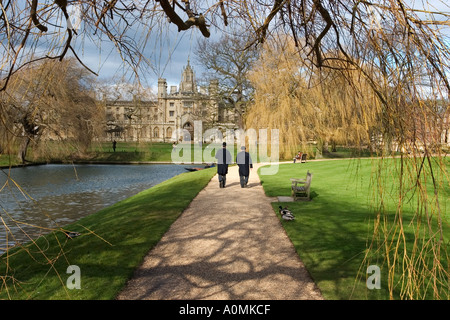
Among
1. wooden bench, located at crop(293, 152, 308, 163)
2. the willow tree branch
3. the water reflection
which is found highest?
the willow tree branch

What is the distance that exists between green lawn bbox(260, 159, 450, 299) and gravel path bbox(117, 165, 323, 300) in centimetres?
25

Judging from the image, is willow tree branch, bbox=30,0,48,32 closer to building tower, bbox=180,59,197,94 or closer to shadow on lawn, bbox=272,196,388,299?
building tower, bbox=180,59,197,94

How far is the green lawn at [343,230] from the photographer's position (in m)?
2.40

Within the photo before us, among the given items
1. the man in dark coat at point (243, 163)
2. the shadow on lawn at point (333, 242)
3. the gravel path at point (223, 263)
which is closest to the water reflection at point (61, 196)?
the gravel path at point (223, 263)

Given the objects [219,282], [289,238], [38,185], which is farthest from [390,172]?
[38,185]

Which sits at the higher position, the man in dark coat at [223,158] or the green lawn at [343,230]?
the man in dark coat at [223,158]

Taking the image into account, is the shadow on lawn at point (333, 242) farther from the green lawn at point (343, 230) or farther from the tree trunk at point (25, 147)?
the tree trunk at point (25, 147)

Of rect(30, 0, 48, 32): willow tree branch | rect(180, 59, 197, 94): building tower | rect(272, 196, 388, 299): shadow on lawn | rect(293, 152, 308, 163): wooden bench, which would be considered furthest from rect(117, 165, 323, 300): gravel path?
rect(293, 152, 308, 163): wooden bench

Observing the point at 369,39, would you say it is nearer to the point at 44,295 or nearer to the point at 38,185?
the point at 44,295

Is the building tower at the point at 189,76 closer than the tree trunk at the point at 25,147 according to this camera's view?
Yes

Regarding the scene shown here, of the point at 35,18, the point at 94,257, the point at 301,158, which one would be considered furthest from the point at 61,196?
the point at 301,158

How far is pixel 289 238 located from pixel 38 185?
47.8 ft

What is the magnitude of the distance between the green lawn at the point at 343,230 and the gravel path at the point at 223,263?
249 mm

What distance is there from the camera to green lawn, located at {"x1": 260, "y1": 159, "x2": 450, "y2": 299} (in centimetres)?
240
